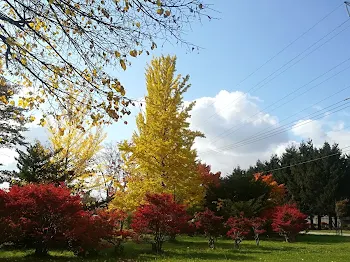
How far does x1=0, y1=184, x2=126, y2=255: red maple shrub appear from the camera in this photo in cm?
1038

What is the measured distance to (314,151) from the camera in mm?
44281

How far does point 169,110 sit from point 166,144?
2052 mm

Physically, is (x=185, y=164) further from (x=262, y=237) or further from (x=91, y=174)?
(x=262, y=237)

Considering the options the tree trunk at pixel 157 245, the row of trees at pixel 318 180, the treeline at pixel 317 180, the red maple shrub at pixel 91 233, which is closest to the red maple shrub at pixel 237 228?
the tree trunk at pixel 157 245

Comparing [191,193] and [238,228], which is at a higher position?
[191,193]

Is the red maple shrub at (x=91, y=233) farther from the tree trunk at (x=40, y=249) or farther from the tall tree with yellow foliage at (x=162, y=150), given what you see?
the tall tree with yellow foliage at (x=162, y=150)

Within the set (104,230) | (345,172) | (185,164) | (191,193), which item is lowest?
(104,230)

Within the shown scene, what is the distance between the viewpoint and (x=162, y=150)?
16781mm

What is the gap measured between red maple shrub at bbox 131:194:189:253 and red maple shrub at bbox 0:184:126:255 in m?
2.11

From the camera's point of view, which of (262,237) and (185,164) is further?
(262,237)

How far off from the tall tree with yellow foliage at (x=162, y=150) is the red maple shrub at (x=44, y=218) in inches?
214

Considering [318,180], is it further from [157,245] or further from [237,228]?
[157,245]

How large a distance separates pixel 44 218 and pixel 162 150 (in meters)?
7.10

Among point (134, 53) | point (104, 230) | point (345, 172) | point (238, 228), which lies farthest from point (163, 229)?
point (345, 172)
